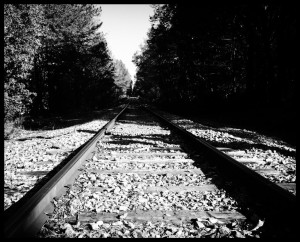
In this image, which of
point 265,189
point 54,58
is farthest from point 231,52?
point 265,189

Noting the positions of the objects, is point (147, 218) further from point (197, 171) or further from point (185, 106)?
point (185, 106)

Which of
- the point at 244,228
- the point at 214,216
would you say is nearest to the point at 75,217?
the point at 214,216

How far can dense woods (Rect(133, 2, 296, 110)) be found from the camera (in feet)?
40.2

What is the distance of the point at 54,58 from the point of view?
2272 cm

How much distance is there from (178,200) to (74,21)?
78.5 feet

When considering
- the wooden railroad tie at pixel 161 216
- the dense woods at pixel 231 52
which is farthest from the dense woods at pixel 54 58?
the wooden railroad tie at pixel 161 216

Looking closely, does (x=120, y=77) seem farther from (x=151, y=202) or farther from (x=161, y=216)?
(x=161, y=216)

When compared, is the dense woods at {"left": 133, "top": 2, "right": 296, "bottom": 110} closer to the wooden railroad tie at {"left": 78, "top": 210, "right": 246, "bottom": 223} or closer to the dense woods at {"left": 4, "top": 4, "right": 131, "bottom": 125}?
the dense woods at {"left": 4, "top": 4, "right": 131, "bottom": 125}

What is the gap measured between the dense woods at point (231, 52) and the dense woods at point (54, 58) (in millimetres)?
7333

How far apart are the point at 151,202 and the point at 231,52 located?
16.5 metres

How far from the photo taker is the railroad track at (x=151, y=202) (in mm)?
2406

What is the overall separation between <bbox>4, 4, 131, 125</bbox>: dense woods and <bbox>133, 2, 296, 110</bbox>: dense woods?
7333mm

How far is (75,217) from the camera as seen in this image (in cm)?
266

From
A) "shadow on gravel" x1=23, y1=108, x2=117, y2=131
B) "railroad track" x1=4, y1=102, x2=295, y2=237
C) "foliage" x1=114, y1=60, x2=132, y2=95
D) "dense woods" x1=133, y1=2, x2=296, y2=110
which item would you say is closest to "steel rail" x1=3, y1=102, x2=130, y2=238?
"railroad track" x1=4, y1=102, x2=295, y2=237
